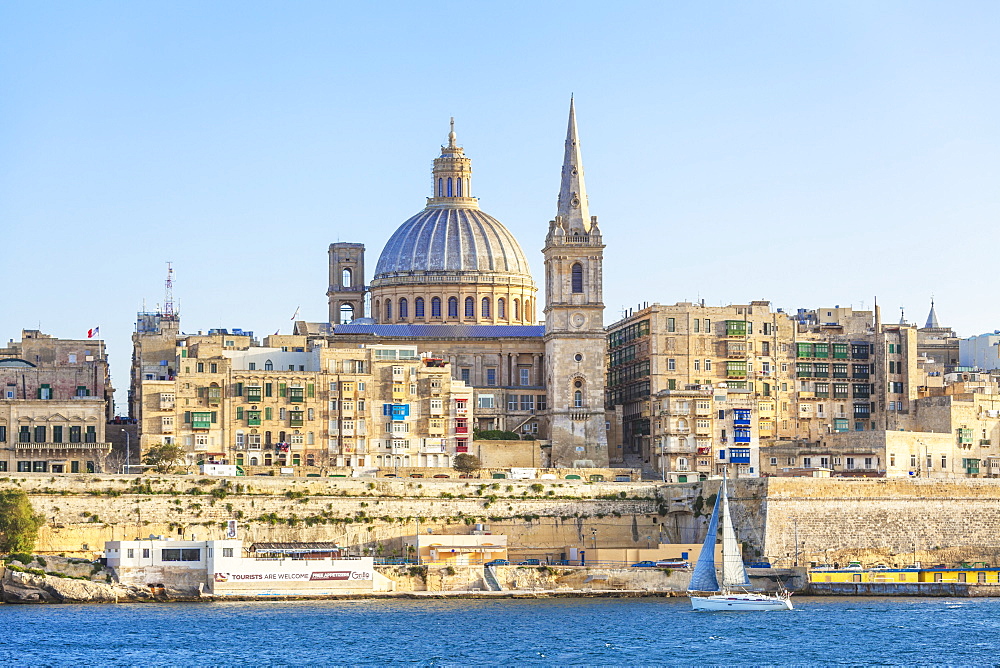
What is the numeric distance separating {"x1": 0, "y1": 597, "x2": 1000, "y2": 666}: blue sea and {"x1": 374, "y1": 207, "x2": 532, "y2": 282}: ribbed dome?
121ft

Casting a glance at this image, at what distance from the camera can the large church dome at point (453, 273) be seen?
4200 inches

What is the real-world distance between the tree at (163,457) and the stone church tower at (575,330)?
1679 cm

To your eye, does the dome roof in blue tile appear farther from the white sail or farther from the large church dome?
the white sail

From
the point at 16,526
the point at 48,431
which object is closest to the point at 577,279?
the point at 48,431

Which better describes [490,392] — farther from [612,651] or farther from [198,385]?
[612,651]

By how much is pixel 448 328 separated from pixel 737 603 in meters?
35.1

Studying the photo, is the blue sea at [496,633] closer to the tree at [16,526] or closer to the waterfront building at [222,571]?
the waterfront building at [222,571]

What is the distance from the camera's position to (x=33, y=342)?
95.0m

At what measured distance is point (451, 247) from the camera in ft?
353

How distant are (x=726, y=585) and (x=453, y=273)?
3858cm

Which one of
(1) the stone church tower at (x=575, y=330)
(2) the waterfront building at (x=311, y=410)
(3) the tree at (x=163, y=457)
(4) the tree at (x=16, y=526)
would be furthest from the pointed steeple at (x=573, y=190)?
(4) the tree at (x=16, y=526)

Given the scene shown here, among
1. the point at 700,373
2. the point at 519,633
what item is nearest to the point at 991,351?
the point at 700,373

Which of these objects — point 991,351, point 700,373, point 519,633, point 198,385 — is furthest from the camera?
point 991,351

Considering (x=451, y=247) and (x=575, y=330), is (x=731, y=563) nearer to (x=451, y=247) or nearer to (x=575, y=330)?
(x=575, y=330)
